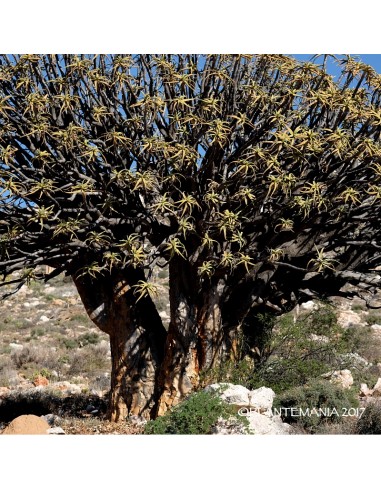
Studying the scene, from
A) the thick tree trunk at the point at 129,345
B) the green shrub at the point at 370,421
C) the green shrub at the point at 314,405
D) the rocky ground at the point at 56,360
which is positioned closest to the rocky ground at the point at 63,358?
the rocky ground at the point at 56,360

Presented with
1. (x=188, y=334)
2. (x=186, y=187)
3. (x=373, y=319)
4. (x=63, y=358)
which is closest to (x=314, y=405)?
(x=188, y=334)

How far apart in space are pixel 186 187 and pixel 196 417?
9.50 ft

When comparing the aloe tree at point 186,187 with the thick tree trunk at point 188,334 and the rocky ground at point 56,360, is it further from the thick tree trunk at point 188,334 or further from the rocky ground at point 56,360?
the rocky ground at point 56,360

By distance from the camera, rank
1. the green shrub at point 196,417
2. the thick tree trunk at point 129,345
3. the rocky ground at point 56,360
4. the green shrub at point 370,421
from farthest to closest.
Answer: the rocky ground at point 56,360
the thick tree trunk at point 129,345
the green shrub at point 370,421
the green shrub at point 196,417

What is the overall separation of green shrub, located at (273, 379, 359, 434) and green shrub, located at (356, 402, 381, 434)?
1.09 feet

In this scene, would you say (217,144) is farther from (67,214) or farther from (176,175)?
(67,214)

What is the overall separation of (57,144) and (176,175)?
5.17 ft

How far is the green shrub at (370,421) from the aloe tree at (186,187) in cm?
172

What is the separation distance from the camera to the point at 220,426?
8.00 meters

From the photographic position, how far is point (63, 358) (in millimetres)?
20312

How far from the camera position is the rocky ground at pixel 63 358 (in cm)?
1146

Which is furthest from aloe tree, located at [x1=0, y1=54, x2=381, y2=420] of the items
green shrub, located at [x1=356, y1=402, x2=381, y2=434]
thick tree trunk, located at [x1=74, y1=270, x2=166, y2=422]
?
green shrub, located at [x1=356, y1=402, x2=381, y2=434]

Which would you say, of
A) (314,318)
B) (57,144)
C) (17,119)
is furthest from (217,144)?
(314,318)
